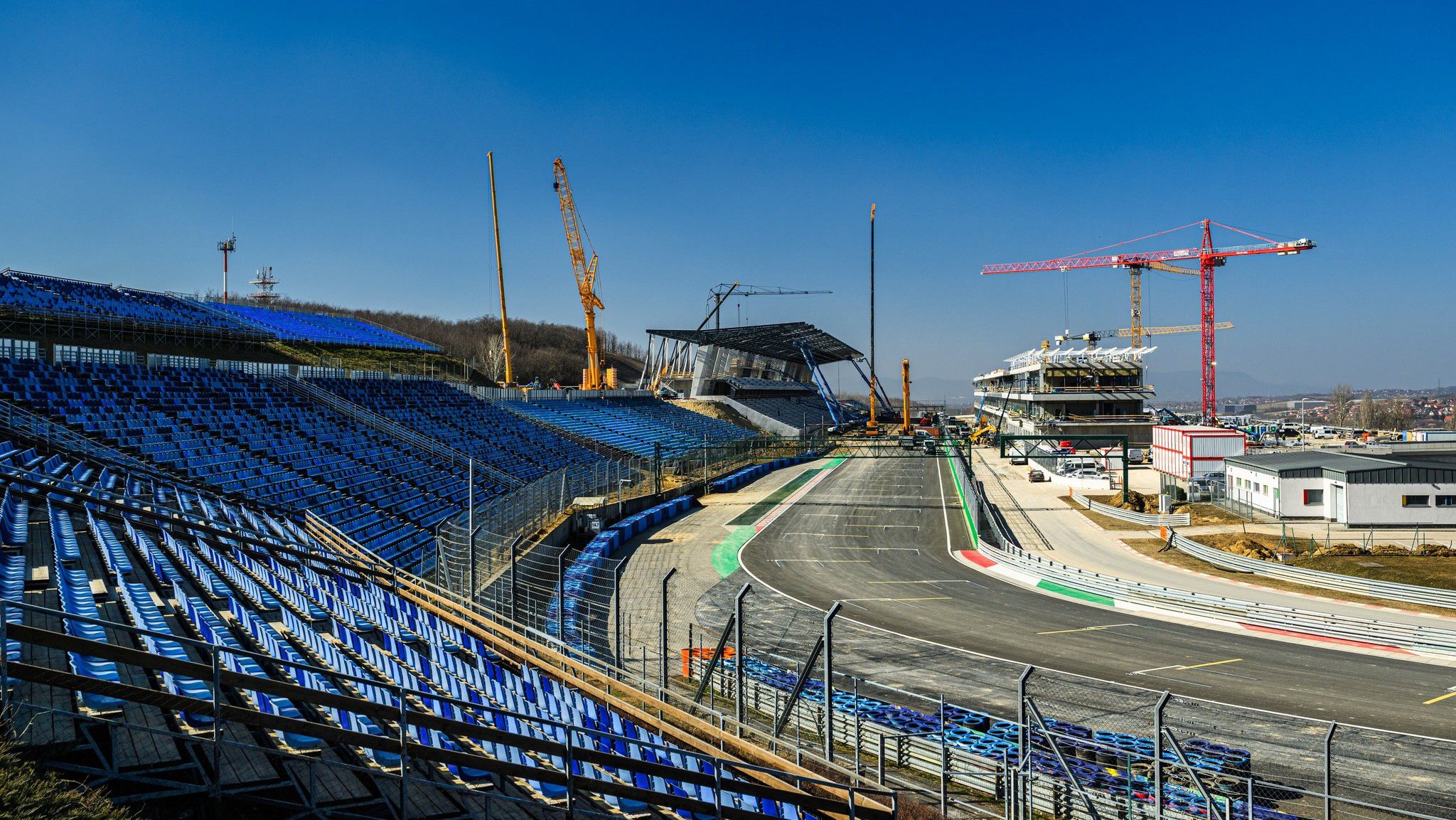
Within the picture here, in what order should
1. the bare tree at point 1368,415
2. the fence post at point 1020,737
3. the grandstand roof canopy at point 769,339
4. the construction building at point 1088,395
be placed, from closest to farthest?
the fence post at point 1020,737 < the construction building at point 1088,395 < the grandstand roof canopy at point 769,339 < the bare tree at point 1368,415

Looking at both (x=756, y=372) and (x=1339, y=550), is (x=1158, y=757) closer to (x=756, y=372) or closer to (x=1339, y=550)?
(x=1339, y=550)

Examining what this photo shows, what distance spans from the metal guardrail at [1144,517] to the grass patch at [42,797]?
40.8 m

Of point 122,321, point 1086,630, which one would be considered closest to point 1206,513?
point 1086,630

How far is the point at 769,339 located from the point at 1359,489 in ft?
232

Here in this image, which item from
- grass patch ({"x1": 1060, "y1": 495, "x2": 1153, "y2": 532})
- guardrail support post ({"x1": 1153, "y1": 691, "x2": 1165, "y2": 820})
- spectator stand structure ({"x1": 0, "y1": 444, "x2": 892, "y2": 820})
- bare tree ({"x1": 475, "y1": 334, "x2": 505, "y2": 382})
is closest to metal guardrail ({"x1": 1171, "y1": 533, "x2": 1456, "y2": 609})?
grass patch ({"x1": 1060, "y1": 495, "x2": 1153, "y2": 532})

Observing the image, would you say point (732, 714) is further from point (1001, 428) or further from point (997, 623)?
point (1001, 428)

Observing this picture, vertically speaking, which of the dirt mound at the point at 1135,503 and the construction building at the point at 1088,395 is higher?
the construction building at the point at 1088,395

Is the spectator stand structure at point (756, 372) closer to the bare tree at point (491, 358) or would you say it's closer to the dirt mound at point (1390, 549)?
the bare tree at point (491, 358)

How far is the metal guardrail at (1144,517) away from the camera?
39906 millimetres

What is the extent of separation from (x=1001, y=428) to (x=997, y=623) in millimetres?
91680

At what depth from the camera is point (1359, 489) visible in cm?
3706

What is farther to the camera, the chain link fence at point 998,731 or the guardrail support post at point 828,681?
the chain link fence at point 998,731

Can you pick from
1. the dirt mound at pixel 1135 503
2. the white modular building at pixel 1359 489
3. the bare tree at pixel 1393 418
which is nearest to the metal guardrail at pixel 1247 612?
the white modular building at pixel 1359 489

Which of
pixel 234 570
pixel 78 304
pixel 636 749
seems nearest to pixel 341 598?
pixel 234 570
